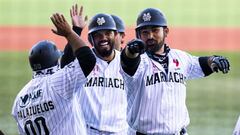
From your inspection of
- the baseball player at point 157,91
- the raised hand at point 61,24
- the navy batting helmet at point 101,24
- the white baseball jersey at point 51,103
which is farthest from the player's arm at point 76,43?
the navy batting helmet at point 101,24

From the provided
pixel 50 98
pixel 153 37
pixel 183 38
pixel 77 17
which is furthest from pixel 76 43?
pixel 183 38

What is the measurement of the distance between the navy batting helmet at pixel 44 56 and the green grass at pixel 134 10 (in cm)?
1601

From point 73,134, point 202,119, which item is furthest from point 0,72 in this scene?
point 73,134

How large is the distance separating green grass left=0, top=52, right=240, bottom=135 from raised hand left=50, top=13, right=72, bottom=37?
256 inches

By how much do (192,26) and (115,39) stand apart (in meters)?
15.5

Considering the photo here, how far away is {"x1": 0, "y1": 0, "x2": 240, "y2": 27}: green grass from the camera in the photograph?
2252cm

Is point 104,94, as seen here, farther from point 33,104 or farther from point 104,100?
point 33,104

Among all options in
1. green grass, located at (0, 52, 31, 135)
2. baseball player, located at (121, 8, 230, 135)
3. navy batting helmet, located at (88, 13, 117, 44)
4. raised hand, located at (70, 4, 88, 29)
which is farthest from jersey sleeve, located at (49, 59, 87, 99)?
green grass, located at (0, 52, 31, 135)

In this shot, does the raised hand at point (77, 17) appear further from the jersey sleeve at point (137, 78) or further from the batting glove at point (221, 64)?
the batting glove at point (221, 64)

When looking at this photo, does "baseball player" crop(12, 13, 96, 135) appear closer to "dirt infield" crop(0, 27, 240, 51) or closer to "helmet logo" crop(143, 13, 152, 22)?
"helmet logo" crop(143, 13, 152, 22)

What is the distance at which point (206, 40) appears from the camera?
21094 mm

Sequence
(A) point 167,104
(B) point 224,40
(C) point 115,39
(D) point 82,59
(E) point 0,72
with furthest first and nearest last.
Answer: (B) point 224,40 < (E) point 0,72 < (C) point 115,39 < (A) point 167,104 < (D) point 82,59

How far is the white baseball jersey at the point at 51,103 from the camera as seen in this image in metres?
5.38

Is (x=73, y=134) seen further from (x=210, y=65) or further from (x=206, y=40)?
(x=206, y=40)
